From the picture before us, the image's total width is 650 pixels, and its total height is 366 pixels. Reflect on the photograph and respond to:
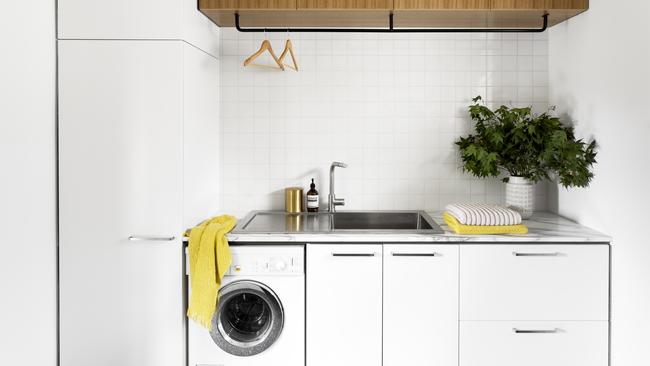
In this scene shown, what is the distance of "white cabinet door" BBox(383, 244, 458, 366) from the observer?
91.8 inches

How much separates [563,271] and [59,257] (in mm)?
2379

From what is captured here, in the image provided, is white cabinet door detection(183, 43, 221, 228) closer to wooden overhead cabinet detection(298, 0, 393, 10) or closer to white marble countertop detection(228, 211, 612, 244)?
white marble countertop detection(228, 211, 612, 244)

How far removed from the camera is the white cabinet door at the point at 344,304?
7.68ft

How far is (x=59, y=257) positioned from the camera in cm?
231

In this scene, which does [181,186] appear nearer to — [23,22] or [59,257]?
[59,257]

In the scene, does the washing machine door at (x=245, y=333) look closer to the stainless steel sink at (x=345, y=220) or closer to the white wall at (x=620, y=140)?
the stainless steel sink at (x=345, y=220)

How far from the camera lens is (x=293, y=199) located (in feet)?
9.64

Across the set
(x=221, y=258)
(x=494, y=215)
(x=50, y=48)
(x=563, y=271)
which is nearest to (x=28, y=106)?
(x=50, y=48)

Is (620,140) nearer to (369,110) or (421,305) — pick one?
(421,305)

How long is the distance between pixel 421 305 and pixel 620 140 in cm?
118

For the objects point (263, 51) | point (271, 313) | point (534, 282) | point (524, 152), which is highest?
point (263, 51)

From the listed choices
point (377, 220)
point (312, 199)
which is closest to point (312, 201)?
point (312, 199)

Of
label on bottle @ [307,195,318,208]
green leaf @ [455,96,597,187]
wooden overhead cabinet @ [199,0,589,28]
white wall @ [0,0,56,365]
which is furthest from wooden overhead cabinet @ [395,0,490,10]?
white wall @ [0,0,56,365]

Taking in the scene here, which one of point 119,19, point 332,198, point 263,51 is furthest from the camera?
point 332,198
